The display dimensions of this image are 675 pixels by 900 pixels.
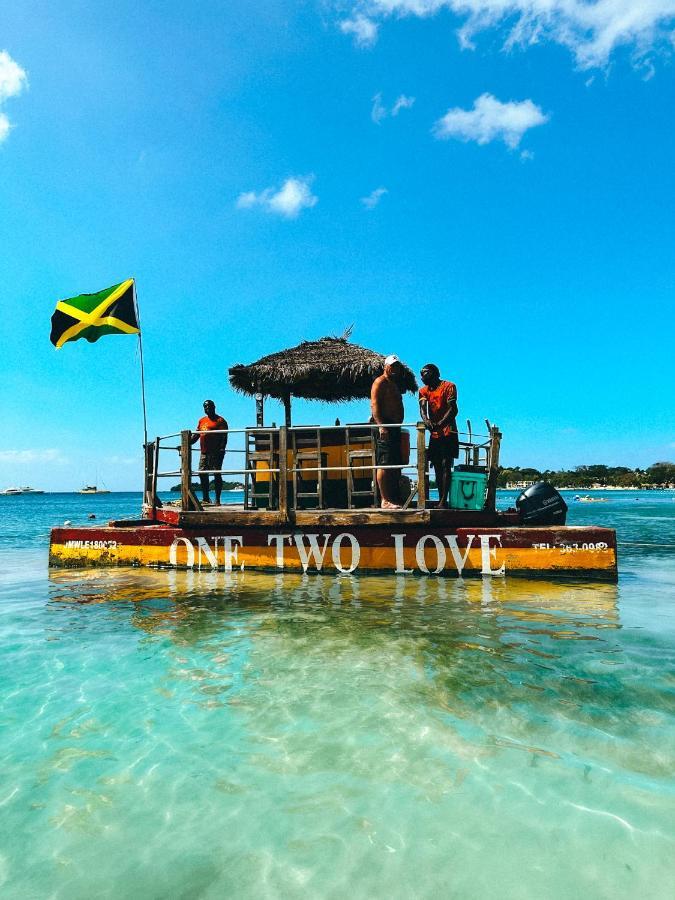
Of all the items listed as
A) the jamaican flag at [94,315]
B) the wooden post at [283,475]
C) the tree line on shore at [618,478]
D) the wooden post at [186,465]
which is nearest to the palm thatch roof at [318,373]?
the wooden post at [283,475]

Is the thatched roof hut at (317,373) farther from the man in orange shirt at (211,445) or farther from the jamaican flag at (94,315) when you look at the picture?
the jamaican flag at (94,315)

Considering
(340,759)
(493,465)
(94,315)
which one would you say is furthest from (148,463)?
(340,759)

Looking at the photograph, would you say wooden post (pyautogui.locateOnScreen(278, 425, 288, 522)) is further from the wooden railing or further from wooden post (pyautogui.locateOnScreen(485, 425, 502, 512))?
wooden post (pyautogui.locateOnScreen(485, 425, 502, 512))

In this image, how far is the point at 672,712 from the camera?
364cm

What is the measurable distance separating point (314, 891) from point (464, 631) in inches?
142

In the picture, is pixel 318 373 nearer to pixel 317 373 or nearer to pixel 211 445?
pixel 317 373

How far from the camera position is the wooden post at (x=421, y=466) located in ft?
26.7

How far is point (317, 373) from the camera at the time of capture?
33.4 ft

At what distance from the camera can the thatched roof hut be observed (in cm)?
1018

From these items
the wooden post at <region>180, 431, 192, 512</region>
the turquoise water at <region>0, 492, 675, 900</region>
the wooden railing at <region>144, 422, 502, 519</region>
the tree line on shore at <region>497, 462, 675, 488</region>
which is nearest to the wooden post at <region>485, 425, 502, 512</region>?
the wooden railing at <region>144, 422, 502, 519</region>

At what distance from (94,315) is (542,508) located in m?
9.44

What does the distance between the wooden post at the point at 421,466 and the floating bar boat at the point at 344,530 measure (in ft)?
0.05

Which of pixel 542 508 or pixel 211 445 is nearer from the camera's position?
pixel 542 508

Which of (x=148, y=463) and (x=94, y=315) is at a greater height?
(x=94, y=315)
